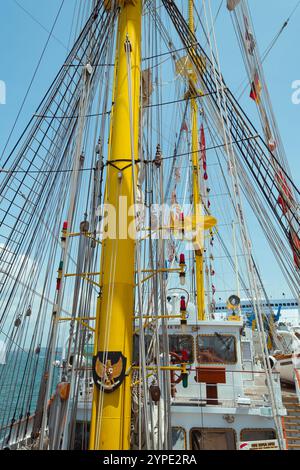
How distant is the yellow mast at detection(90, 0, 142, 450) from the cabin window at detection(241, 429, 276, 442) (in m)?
4.80

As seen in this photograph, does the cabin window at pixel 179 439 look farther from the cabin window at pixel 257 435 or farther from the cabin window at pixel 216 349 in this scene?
the cabin window at pixel 216 349

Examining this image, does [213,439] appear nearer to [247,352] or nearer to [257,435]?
[257,435]

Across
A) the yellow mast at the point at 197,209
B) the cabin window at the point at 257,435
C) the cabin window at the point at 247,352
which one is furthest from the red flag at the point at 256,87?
the cabin window at the point at 247,352

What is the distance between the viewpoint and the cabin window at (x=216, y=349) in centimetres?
816

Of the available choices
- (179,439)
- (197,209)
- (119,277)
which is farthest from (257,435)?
(197,209)

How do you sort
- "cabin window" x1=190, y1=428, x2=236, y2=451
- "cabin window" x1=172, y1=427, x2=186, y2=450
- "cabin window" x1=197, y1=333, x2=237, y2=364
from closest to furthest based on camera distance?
1. "cabin window" x1=172, y1=427, x2=186, y2=450
2. "cabin window" x1=190, y1=428, x2=236, y2=451
3. "cabin window" x1=197, y1=333, x2=237, y2=364

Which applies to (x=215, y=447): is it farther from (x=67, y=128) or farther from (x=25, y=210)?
(x=67, y=128)

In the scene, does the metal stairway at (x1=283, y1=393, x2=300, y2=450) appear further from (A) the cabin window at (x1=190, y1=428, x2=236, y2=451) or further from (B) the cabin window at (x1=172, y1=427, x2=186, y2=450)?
(B) the cabin window at (x1=172, y1=427, x2=186, y2=450)

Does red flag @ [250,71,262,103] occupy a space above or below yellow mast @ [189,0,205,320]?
Answer: below

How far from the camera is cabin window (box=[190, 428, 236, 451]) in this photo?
686 cm

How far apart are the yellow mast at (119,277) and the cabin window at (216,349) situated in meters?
5.40

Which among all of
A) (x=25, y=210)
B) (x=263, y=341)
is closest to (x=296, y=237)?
(x=263, y=341)

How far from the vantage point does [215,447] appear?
7.36 m

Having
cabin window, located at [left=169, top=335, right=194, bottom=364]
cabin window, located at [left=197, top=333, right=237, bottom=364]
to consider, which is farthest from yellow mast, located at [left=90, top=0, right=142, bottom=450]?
cabin window, located at [left=197, top=333, right=237, bottom=364]
